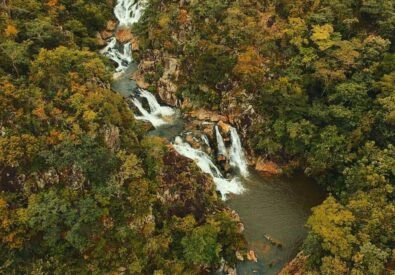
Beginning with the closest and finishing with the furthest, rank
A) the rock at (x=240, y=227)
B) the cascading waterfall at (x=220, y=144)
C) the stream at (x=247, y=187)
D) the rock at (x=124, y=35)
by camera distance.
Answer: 1. the stream at (x=247, y=187)
2. the rock at (x=240, y=227)
3. the cascading waterfall at (x=220, y=144)
4. the rock at (x=124, y=35)

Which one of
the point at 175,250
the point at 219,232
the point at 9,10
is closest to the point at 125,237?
the point at 175,250

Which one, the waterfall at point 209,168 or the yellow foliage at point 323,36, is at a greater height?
the yellow foliage at point 323,36

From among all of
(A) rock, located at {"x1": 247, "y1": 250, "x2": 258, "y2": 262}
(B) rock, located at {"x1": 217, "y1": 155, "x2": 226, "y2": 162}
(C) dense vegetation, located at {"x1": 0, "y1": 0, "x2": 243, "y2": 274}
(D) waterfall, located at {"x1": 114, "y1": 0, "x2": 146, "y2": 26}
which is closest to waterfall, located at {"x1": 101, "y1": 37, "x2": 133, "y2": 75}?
(D) waterfall, located at {"x1": 114, "y1": 0, "x2": 146, "y2": 26}

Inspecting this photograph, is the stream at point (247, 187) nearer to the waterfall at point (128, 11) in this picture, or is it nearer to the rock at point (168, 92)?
the rock at point (168, 92)

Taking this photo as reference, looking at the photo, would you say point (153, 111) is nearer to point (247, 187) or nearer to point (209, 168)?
point (209, 168)

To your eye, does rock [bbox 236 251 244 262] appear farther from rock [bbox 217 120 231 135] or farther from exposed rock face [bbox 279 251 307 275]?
rock [bbox 217 120 231 135]

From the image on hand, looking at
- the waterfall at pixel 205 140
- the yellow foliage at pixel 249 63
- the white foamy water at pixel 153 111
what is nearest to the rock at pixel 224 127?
the waterfall at pixel 205 140
